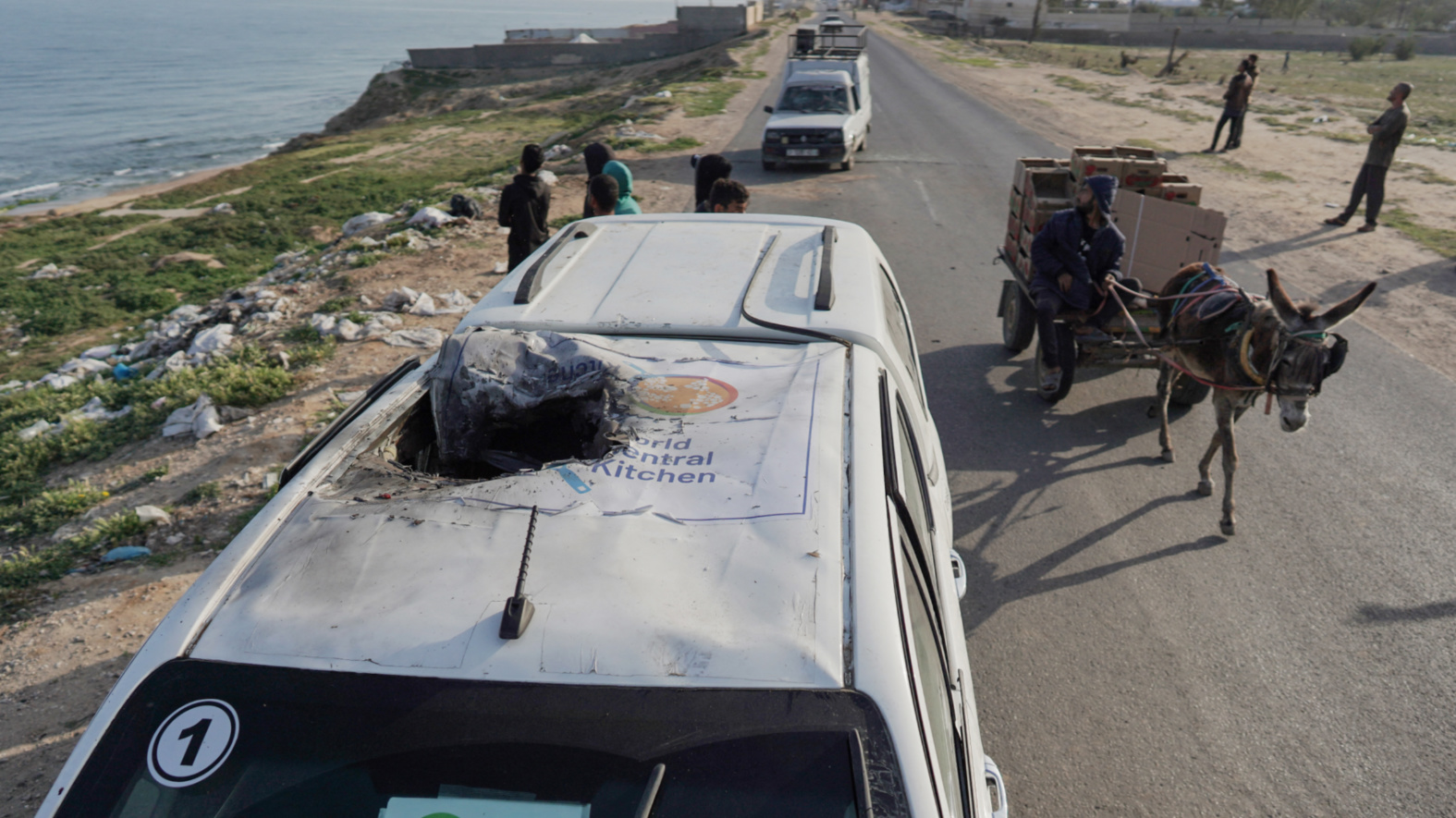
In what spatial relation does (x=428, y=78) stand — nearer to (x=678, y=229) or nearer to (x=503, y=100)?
(x=503, y=100)

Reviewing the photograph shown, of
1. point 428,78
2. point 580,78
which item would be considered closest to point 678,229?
point 580,78

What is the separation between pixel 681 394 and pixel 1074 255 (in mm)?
4699

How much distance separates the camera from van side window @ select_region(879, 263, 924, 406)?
11.8 feet

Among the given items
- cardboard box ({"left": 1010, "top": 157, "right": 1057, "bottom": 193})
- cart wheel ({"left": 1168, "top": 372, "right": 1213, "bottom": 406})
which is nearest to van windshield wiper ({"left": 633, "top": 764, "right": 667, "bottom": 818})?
cart wheel ({"left": 1168, "top": 372, "right": 1213, "bottom": 406})

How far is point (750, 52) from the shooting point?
40.8 m

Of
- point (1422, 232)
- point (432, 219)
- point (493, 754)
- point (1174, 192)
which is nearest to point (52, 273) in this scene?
point (432, 219)

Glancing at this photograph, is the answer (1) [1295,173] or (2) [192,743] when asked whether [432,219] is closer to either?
(2) [192,743]

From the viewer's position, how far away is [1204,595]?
15.0 feet

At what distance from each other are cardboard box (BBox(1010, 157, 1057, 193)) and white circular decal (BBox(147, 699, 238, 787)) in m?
7.51

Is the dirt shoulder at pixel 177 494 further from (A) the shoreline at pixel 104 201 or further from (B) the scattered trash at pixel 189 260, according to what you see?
(A) the shoreline at pixel 104 201

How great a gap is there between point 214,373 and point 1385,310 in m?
12.3

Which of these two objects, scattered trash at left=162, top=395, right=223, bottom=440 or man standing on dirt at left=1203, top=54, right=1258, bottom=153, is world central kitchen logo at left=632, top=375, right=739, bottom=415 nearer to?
scattered trash at left=162, top=395, right=223, bottom=440

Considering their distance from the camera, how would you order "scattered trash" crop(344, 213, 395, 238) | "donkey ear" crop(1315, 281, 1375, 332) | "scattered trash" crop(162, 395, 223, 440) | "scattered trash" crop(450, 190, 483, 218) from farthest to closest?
1. "scattered trash" crop(344, 213, 395, 238)
2. "scattered trash" crop(450, 190, 483, 218)
3. "scattered trash" crop(162, 395, 223, 440)
4. "donkey ear" crop(1315, 281, 1375, 332)

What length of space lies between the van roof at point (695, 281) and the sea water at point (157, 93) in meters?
37.5
